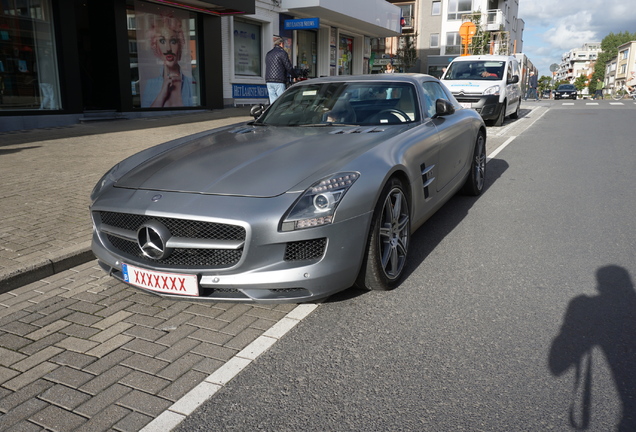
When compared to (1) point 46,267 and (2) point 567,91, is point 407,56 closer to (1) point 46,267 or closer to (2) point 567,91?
(2) point 567,91

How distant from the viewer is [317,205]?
3.20 metres

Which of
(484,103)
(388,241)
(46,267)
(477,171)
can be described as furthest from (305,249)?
(484,103)

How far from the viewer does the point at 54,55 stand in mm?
13297

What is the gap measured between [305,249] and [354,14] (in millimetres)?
22830

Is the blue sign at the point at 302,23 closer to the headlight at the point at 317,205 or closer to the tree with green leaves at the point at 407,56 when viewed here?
the headlight at the point at 317,205

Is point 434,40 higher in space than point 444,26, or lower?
lower

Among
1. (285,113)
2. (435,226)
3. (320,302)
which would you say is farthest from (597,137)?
(320,302)

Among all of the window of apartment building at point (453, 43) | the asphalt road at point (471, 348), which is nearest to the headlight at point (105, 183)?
the asphalt road at point (471, 348)

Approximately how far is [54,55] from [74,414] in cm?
1291

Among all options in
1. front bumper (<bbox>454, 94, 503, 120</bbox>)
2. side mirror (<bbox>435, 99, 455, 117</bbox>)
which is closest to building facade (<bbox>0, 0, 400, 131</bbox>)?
front bumper (<bbox>454, 94, 503, 120</bbox>)

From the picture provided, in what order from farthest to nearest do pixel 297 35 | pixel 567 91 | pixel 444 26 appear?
1. pixel 444 26
2. pixel 567 91
3. pixel 297 35

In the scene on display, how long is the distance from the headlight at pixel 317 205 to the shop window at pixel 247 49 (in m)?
17.9

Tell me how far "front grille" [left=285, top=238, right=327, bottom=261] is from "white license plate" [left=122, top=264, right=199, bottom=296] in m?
0.56

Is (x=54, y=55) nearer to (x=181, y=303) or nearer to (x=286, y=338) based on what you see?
(x=181, y=303)
